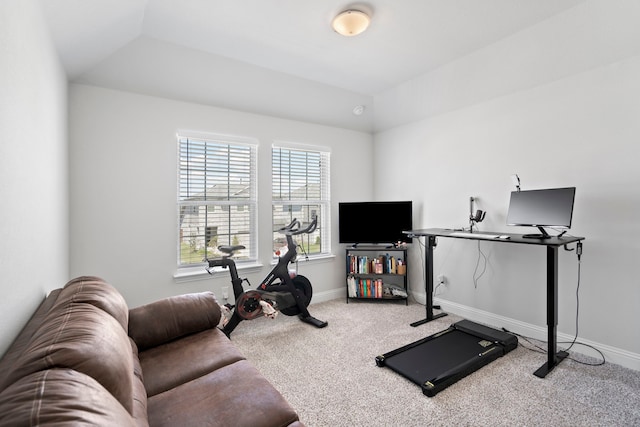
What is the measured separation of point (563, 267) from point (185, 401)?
133 inches

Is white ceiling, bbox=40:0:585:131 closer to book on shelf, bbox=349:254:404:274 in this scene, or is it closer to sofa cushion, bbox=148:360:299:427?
sofa cushion, bbox=148:360:299:427

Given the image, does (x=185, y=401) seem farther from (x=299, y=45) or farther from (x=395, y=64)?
(x=395, y=64)

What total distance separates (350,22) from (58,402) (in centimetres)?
278

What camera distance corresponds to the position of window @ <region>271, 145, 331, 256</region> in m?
4.18

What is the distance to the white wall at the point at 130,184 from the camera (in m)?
2.91

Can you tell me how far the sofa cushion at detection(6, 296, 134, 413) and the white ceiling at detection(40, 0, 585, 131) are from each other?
5.91 feet

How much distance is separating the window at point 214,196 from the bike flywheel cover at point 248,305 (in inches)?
30.1

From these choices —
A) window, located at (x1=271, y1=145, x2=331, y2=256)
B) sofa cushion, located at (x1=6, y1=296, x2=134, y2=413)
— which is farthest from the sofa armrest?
window, located at (x1=271, y1=145, x2=331, y2=256)

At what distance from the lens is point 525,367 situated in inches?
102

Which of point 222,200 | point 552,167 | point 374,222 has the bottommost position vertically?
point 374,222

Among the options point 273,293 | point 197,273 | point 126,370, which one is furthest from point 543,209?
point 197,273

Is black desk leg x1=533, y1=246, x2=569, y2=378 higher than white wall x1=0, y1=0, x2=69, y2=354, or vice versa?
white wall x1=0, y1=0, x2=69, y2=354

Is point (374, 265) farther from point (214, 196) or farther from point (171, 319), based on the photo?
point (171, 319)

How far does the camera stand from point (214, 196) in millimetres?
3727
